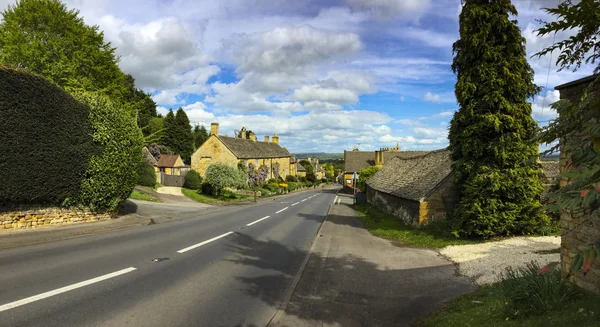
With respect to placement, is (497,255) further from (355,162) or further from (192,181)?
(355,162)

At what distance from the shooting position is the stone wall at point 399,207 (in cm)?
1656

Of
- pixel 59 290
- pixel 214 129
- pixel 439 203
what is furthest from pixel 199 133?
pixel 59 290

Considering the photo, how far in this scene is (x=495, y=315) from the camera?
16.6 ft

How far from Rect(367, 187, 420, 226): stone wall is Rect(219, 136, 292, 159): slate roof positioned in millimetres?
32961

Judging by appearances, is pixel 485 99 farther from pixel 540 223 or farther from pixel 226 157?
pixel 226 157

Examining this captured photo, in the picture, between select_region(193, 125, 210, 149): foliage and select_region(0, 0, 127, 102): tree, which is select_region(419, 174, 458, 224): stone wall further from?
select_region(193, 125, 210, 149): foliage

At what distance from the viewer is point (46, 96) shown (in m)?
13.8

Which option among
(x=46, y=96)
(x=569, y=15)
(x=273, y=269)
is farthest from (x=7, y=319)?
(x=46, y=96)

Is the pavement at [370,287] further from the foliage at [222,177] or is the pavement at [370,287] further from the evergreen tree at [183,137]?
the evergreen tree at [183,137]

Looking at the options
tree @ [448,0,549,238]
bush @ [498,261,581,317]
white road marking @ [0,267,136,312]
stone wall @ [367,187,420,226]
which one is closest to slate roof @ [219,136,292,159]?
stone wall @ [367,187,420,226]

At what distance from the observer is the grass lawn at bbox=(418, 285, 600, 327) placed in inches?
169

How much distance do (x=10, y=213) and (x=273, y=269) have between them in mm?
10818

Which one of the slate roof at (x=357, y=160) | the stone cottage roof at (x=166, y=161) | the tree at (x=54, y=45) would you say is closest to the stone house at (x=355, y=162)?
the slate roof at (x=357, y=160)

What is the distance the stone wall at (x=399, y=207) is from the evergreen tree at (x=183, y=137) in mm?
62658
